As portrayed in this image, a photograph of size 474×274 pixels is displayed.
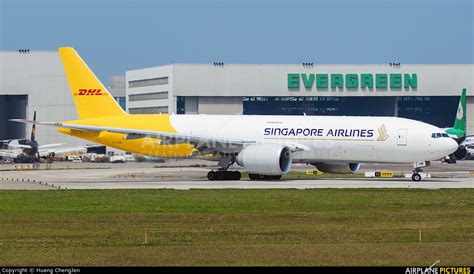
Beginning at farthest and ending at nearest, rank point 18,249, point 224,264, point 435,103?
point 435,103 → point 18,249 → point 224,264

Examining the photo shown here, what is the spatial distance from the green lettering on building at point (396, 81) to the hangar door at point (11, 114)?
5200 cm

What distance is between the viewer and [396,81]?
12781 centimetres

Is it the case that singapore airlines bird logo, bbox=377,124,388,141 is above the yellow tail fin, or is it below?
below

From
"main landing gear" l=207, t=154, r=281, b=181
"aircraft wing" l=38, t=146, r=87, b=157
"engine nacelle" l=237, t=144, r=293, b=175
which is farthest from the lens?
"aircraft wing" l=38, t=146, r=87, b=157

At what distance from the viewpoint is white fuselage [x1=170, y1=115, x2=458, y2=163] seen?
188 ft

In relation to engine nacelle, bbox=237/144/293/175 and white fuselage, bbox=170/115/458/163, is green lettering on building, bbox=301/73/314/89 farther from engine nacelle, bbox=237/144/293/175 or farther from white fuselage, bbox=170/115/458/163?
engine nacelle, bbox=237/144/293/175

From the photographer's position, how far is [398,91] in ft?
421

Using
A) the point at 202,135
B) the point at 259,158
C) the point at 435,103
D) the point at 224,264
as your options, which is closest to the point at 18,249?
the point at 224,264

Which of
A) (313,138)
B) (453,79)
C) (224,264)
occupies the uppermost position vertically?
(453,79)

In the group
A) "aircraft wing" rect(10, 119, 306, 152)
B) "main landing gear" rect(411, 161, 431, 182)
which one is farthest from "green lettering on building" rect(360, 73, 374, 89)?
"main landing gear" rect(411, 161, 431, 182)

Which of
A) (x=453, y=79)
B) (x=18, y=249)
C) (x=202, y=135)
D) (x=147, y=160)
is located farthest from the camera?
(x=453, y=79)

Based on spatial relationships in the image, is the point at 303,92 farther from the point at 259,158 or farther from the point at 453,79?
the point at 259,158

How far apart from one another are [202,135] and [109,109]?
8.01m

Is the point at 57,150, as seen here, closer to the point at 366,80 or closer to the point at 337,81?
the point at 337,81
